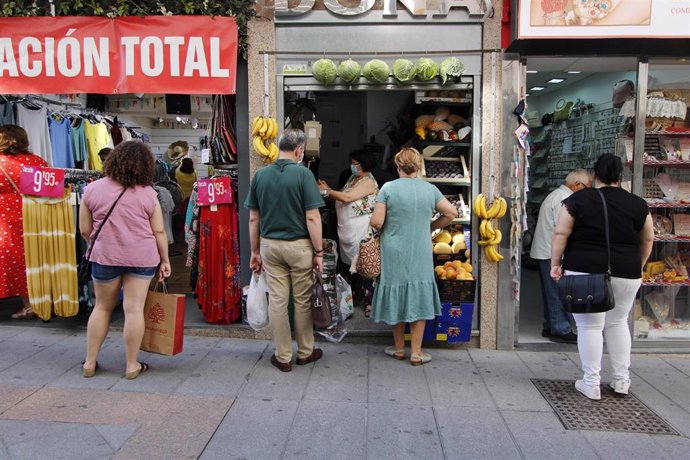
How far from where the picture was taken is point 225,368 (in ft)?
14.4

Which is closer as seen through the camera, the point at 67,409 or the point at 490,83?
the point at 67,409

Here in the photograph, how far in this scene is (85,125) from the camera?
21.4 feet

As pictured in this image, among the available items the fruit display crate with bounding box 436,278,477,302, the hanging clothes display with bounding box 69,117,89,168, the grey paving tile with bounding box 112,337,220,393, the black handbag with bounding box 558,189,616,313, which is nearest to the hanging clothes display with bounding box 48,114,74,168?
the hanging clothes display with bounding box 69,117,89,168

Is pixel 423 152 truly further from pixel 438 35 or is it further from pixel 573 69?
pixel 573 69

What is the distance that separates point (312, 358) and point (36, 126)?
4.23 metres

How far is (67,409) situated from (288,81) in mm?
3287

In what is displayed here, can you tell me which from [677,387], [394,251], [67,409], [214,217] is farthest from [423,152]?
[67,409]

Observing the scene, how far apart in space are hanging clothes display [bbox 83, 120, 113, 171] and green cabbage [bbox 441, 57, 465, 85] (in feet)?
14.4

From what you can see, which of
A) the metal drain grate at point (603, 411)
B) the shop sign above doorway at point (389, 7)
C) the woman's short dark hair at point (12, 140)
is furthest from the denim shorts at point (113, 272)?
the metal drain grate at point (603, 411)

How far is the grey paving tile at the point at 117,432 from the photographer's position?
3.12 meters

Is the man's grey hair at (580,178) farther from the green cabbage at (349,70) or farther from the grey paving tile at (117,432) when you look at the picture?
the grey paving tile at (117,432)

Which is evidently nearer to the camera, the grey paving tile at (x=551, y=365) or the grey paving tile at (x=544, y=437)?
the grey paving tile at (x=544, y=437)

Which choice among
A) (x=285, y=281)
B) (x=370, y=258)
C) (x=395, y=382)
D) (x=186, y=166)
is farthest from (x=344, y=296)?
(x=186, y=166)

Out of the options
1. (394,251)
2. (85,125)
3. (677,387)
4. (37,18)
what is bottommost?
(677,387)
